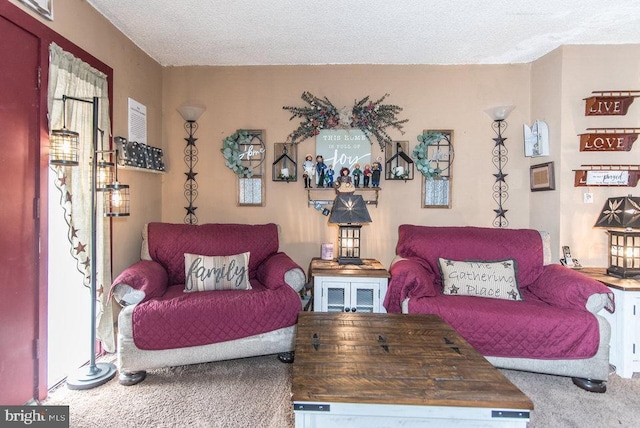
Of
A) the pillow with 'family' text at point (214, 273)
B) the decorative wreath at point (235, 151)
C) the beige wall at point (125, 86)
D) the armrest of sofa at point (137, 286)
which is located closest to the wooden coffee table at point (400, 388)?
the pillow with 'family' text at point (214, 273)

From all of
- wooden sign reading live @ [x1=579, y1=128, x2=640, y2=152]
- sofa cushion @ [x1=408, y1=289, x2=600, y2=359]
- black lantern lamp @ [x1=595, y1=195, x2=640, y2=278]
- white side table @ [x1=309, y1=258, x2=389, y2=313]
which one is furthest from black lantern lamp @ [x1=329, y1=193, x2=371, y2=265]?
wooden sign reading live @ [x1=579, y1=128, x2=640, y2=152]

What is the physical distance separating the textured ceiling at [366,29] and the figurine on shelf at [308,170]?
947 millimetres

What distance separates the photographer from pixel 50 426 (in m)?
1.69

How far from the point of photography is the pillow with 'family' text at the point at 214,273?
247 centimetres

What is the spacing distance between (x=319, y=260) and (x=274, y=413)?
1.46 metres

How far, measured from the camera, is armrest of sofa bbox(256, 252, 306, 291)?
2.52m

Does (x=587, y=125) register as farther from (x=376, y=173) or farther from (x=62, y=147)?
(x=62, y=147)

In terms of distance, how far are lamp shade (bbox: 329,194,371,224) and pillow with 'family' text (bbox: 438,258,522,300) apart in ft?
2.50

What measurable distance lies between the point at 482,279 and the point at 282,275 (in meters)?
1.45

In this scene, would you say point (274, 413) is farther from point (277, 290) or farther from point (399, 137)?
point (399, 137)

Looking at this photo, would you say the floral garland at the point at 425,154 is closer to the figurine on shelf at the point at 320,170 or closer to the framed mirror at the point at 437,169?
the framed mirror at the point at 437,169

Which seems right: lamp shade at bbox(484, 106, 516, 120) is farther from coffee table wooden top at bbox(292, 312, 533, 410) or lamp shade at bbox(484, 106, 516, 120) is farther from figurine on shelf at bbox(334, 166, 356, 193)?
coffee table wooden top at bbox(292, 312, 533, 410)

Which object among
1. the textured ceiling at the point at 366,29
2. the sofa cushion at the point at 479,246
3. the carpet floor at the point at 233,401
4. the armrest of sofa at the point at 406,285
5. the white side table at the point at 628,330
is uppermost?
the textured ceiling at the point at 366,29

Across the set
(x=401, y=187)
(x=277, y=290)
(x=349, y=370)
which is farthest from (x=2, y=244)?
(x=401, y=187)
